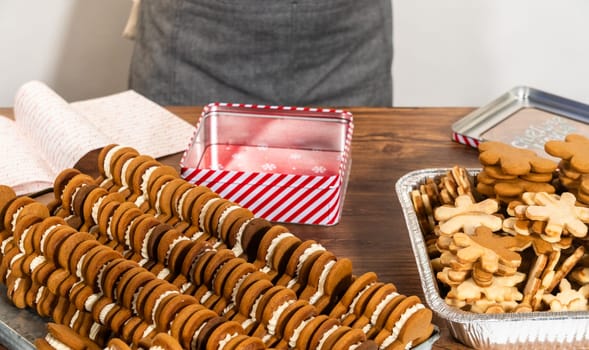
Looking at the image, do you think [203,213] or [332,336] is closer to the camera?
[332,336]

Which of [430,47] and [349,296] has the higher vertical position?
[349,296]

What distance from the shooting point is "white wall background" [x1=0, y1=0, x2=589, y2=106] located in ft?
7.82

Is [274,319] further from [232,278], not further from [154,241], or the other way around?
[154,241]

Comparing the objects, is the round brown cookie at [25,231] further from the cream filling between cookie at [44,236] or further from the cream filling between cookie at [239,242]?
the cream filling between cookie at [239,242]

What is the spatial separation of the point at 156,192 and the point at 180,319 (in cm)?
27

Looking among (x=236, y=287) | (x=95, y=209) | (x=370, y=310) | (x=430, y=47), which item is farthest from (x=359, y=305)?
(x=430, y=47)

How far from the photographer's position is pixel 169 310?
2.50ft

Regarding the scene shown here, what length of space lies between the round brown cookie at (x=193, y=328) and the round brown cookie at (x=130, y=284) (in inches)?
3.0

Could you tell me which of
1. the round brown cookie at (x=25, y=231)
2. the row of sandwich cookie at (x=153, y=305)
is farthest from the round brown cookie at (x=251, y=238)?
the round brown cookie at (x=25, y=231)

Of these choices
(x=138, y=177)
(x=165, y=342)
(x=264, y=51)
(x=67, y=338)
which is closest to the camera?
(x=165, y=342)

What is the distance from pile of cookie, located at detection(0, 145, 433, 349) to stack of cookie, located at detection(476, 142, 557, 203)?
0.21 meters

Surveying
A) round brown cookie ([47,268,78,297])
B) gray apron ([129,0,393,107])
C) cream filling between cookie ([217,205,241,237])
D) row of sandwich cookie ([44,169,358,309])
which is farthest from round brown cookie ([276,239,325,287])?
gray apron ([129,0,393,107])

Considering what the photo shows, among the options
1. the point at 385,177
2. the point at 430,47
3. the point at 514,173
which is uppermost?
the point at 514,173

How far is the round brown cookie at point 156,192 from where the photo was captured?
99 cm
